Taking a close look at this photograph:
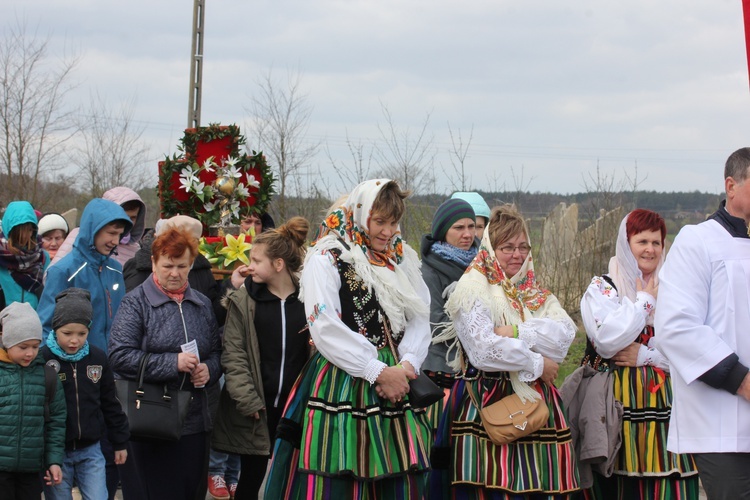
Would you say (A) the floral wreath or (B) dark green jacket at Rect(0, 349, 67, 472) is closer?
(B) dark green jacket at Rect(0, 349, 67, 472)

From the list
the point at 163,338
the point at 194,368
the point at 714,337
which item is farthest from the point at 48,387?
the point at 714,337

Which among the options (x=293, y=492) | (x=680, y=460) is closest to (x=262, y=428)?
(x=293, y=492)

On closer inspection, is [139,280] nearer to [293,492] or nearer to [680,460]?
[293,492]

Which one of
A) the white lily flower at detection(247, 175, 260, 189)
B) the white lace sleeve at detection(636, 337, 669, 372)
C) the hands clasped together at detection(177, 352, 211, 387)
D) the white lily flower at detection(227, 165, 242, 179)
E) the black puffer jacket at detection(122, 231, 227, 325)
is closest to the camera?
the hands clasped together at detection(177, 352, 211, 387)

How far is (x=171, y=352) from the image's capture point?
197 inches

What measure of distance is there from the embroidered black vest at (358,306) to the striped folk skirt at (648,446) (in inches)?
58.0

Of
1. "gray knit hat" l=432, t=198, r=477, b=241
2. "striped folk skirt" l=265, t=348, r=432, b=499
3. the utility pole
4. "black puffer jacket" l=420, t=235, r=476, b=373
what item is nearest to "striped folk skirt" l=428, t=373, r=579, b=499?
"striped folk skirt" l=265, t=348, r=432, b=499

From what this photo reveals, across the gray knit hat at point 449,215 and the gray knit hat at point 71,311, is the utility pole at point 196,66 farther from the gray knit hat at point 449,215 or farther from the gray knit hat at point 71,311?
the gray knit hat at point 71,311

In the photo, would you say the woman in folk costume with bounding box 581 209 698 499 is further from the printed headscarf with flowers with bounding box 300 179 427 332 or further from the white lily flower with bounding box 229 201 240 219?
the white lily flower with bounding box 229 201 240 219

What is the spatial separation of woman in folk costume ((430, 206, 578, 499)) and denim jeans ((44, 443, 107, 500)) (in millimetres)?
1915

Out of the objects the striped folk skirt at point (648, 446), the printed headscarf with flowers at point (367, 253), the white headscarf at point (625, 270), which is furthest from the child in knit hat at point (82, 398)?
the white headscarf at point (625, 270)

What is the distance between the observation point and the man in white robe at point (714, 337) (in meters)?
3.69

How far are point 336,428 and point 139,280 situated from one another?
1912 mm

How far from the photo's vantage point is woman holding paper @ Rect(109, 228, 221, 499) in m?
4.92
